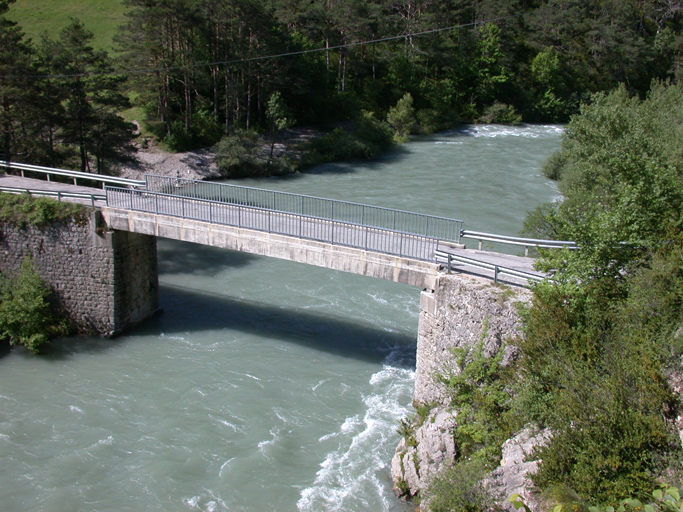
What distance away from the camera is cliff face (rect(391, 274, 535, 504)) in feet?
39.8

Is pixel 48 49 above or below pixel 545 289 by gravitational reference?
above

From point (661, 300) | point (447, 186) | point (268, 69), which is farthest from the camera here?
point (268, 69)

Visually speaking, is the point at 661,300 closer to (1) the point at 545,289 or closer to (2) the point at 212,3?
(1) the point at 545,289

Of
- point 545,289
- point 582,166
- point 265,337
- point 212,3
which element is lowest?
point 265,337

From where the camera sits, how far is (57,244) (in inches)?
761

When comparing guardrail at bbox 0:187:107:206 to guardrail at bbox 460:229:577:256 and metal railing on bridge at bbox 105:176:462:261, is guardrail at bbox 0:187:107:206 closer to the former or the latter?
metal railing on bridge at bbox 105:176:462:261

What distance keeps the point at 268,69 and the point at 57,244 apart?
103 feet

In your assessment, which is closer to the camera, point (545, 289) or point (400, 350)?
point (545, 289)

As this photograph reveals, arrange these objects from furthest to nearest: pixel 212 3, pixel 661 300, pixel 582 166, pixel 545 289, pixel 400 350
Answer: pixel 212 3, pixel 582 166, pixel 400 350, pixel 545 289, pixel 661 300

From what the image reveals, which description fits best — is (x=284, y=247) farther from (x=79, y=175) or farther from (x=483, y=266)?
(x=79, y=175)

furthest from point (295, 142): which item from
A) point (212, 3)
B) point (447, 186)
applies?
point (447, 186)

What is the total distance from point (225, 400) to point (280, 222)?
5116 millimetres

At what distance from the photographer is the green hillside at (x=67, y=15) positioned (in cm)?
5828

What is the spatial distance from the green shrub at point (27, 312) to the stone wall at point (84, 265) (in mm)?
347
